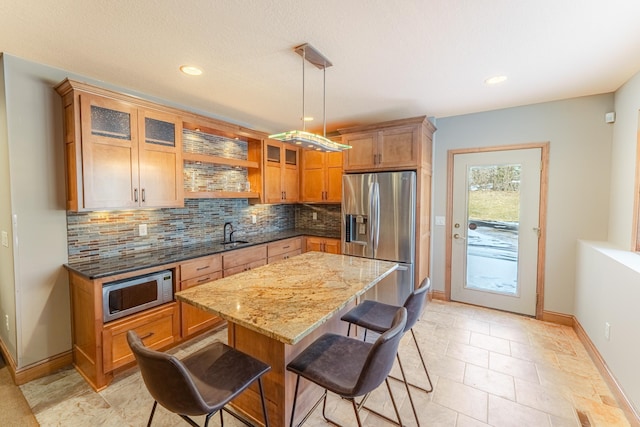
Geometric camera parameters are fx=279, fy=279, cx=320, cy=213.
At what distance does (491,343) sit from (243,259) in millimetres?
2773

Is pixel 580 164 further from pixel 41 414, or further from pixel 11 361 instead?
pixel 11 361

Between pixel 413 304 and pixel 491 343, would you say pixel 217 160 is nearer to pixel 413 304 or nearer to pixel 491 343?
pixel 413 304

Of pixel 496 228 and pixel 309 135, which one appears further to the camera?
pixel 496 228

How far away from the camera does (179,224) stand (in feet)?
10.6

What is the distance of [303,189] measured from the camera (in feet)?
14.9

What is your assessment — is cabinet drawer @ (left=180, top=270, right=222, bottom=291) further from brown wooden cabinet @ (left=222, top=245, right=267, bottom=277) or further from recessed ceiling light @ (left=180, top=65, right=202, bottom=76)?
recessed ceiling light @ (left=180, top=65, right=202, bottom=76)

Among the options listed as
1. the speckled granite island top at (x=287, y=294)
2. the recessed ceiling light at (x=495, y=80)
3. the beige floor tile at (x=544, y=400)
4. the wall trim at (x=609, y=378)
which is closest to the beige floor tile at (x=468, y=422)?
the beige floor tile at (x=544, y=400)

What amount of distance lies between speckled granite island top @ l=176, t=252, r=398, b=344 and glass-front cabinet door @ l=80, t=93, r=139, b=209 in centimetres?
134

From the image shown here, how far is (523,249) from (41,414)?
15.4ft

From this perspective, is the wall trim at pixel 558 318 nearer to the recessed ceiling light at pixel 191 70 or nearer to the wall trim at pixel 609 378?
the wall trim at pixel 609 378

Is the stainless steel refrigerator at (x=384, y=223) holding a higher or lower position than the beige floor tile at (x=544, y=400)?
higher

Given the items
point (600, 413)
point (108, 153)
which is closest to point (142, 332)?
point (108, 153)

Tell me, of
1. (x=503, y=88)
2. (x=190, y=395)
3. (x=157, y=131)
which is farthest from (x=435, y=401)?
(x=157, y=131)

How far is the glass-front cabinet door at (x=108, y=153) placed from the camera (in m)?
2.24
